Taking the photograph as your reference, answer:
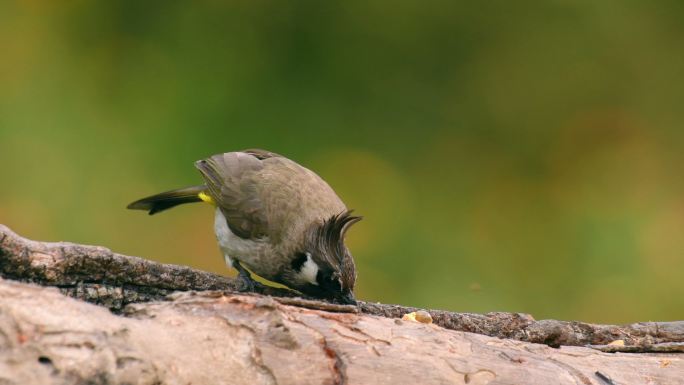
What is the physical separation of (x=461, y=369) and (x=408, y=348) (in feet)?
0.40

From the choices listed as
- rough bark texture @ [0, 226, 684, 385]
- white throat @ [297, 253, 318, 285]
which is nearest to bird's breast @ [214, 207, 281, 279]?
white throat @ [297, 253, 318, 285]

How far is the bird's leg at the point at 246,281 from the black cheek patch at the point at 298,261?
0.12 meters

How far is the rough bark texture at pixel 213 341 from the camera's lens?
152 cm

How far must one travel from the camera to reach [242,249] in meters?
3.37

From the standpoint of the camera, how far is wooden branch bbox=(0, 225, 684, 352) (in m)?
1.94

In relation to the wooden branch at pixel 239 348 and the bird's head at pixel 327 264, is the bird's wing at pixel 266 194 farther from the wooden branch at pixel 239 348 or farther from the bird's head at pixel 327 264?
the wooden branch at pixel 239 348

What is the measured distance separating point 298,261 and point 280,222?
18cm

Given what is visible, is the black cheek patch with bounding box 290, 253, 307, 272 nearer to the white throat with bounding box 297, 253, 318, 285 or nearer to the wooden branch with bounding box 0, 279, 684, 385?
the white throat with bounding box 297, 253, 318, 285

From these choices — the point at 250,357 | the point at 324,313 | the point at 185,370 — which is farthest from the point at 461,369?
the point at 185,370

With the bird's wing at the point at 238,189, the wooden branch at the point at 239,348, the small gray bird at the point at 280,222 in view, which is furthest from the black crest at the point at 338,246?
the wooden branch at the point at 239,348

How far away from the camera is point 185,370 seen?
164 centimetres

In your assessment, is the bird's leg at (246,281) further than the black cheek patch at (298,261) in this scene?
No

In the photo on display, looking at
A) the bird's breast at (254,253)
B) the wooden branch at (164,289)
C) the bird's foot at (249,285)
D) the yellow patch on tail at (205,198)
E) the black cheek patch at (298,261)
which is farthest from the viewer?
the yellow patch on tail at (205,198)

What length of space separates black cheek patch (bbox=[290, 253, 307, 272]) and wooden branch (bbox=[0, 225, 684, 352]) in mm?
423
